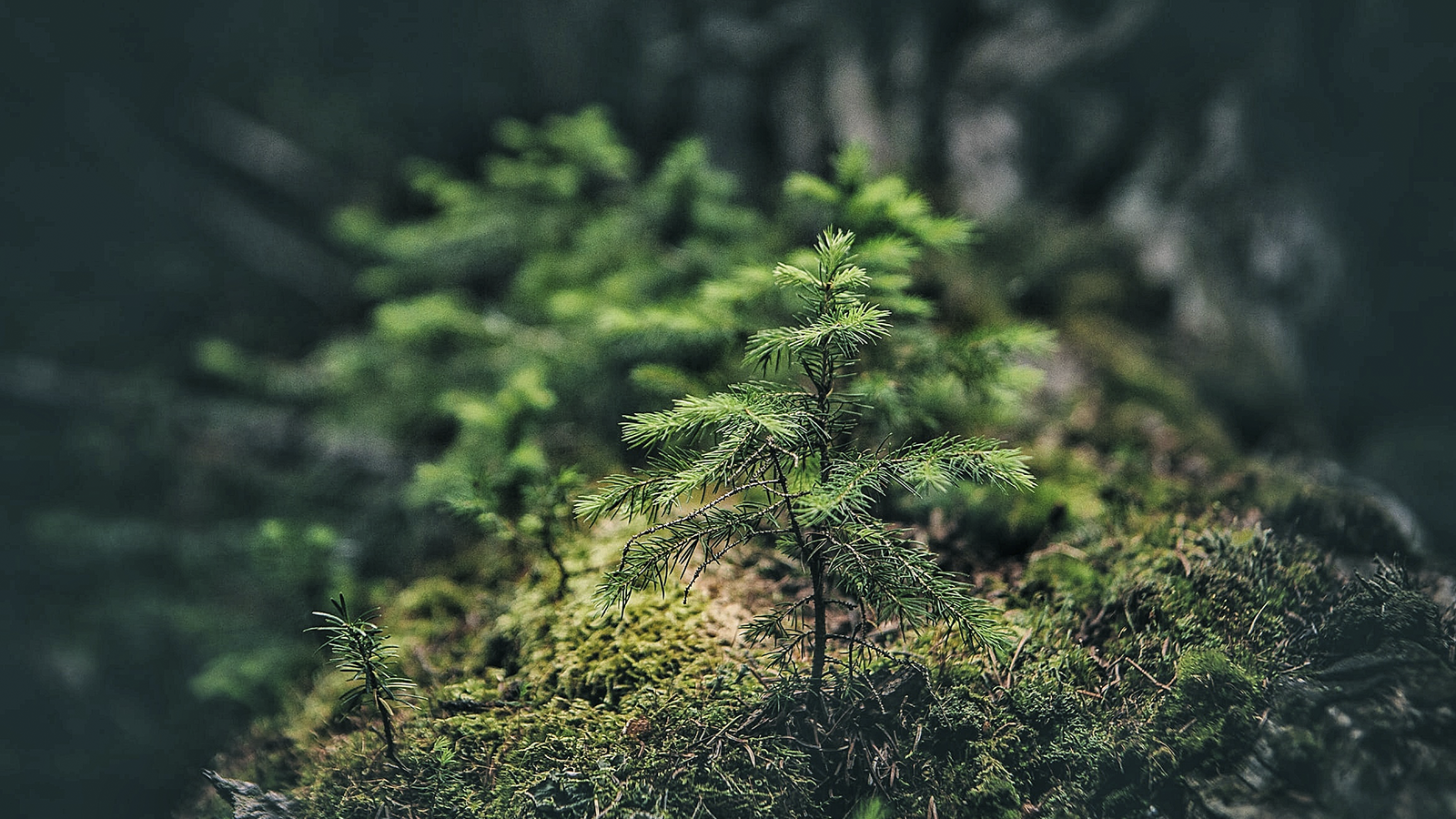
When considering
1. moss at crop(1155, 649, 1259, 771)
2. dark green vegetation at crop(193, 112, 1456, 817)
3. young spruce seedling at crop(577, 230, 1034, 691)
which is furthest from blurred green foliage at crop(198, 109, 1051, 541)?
moss at crop(1155, 649, 1259, 771)

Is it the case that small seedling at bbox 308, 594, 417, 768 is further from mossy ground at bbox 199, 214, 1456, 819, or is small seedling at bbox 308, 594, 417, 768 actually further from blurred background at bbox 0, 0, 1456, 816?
blurred background at bbox 0, 0, 1456, 816

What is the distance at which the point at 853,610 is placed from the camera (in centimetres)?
201

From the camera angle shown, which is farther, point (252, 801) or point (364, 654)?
point (252, 801)

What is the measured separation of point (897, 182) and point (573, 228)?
238 cm

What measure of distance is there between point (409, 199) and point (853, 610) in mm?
5847

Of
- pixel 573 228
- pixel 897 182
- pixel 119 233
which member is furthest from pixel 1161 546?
pixel 119 233

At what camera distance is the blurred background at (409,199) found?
476cm

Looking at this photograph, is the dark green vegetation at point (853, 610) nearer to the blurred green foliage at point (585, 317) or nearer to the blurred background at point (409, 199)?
the blurred green foliage at point (585, 317)

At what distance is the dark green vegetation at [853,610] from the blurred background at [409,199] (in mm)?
1075

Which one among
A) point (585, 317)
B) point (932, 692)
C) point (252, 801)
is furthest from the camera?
point (585, 317)

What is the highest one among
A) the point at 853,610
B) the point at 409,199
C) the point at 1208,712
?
the point at 409,199

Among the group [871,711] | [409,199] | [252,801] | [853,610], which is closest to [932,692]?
[871,711]

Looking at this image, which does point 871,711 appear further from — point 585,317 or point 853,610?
point 585,317

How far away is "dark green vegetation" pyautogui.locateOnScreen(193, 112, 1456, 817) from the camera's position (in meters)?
1.99
